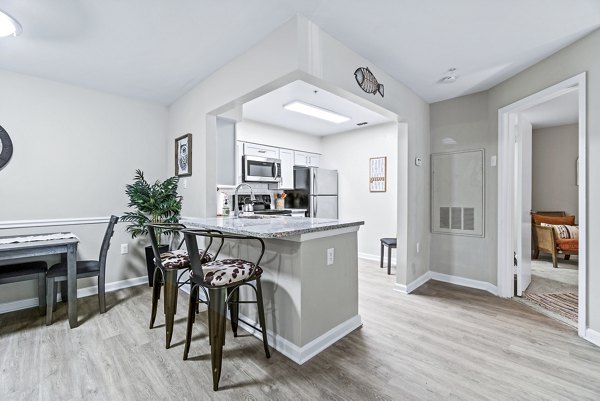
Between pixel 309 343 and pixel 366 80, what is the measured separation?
2310 mm

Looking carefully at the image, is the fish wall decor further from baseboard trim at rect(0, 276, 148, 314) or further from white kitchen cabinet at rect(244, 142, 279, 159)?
baseboard trim at rect(0, 276, 148, 314)

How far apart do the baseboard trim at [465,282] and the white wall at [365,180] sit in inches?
46.6

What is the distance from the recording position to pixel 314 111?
161 inches

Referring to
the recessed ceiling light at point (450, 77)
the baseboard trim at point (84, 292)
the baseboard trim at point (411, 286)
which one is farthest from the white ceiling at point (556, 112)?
the baseboard trim at point (84, 292)

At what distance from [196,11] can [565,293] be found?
186 inches

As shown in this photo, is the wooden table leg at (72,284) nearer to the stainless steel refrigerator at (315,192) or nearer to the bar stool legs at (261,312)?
the bar stool legs at (261,312)

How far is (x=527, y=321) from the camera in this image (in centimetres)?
255

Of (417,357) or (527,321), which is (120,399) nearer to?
(417,357)

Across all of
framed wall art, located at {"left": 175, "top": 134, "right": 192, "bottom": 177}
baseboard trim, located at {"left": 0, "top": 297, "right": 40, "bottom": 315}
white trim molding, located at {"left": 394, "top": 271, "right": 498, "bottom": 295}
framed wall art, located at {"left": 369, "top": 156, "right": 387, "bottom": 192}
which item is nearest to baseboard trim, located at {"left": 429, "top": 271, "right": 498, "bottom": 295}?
white trim molding, located at {"left": 394, "top": 271, "right": 498, "bottom": 295}

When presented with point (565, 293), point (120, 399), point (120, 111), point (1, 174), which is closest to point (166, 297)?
point (120, 399)

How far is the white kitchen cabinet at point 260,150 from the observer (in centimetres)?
472

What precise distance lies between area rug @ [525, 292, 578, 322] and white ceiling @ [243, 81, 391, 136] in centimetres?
285

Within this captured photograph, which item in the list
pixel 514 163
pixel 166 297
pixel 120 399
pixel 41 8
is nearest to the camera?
pixel 120 399

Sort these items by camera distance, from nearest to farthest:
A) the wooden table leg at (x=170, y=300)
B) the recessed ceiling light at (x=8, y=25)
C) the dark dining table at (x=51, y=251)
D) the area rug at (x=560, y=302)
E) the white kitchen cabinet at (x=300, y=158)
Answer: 1. the recessed ceiling light at (x=8, y=25)
2. the wooden table leg at (x=170, y=300)
3. the dark dining table at (x=51, y=251)
4. the area rug at (x=560, y=302)
5. the white kitchen cabinet at (x=300, y=158)
